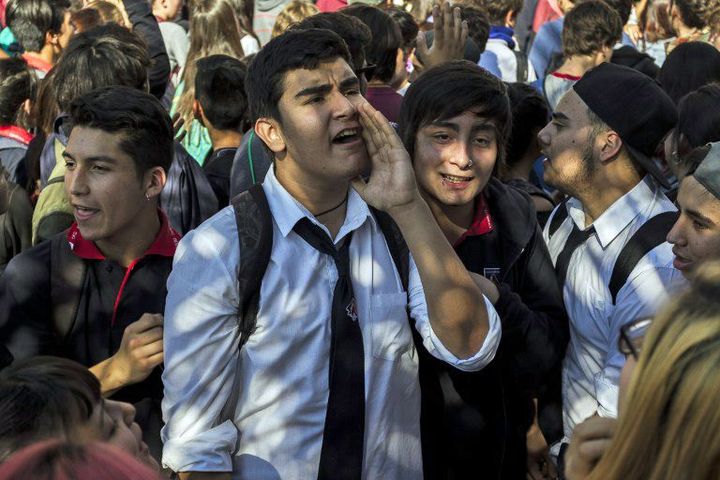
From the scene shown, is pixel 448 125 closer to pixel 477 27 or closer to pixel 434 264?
pixel 434 264

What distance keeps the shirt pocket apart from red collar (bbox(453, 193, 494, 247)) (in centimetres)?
49

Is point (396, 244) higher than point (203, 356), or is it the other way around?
point (396, 244)

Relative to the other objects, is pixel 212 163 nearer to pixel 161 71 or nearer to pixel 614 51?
pixel 161 71

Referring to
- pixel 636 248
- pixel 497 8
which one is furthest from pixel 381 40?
pixel 497 8

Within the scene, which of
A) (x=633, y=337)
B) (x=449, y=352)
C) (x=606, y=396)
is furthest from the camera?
(x=606, y=396)

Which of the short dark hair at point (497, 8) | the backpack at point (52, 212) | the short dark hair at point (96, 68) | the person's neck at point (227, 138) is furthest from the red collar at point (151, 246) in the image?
the short dark hair at point (497, 8)

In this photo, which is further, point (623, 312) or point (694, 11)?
point (694, 11)

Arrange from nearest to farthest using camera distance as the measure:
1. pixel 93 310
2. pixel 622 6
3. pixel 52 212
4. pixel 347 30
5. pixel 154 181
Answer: pixel 93 310 < pixel 154 181 < pixel 52 212 < pixel 347 30 < pixel 622 6

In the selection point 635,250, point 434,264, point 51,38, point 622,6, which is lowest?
point 51,38

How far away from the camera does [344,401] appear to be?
9.93ft

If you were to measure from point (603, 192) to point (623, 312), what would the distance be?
0.61 m

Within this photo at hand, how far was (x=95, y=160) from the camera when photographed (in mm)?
3730

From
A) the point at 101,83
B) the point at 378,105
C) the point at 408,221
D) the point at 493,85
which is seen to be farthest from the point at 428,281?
the point at 378,105

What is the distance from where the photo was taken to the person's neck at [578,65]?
7.51 meters
